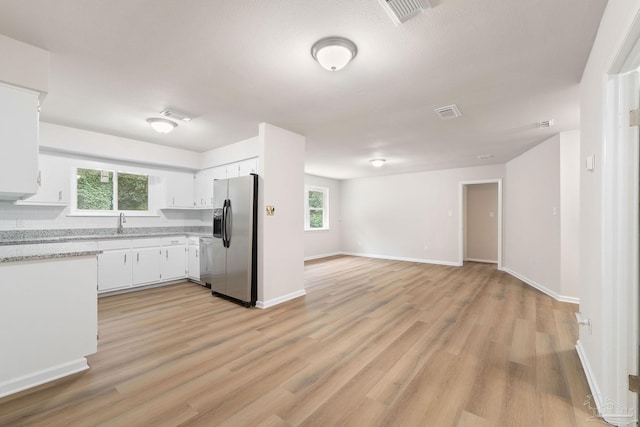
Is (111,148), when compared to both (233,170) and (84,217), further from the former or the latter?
(233,170)

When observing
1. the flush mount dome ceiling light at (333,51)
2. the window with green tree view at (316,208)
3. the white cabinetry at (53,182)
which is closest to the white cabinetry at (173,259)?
the white cabinetry at (53,182)

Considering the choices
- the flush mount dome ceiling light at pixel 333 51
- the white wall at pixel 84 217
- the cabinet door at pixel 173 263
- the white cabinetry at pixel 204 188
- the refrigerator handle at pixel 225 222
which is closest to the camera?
the flush mount dome ceiling light at pixel 333 51

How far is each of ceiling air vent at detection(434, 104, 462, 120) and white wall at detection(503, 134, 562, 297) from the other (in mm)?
2042

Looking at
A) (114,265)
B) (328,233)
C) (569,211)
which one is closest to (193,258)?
(114,265)

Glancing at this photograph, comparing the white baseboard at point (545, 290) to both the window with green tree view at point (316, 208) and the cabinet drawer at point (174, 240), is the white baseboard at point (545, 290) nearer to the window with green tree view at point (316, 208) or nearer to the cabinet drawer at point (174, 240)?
the window with green tree view at point (316, 208)

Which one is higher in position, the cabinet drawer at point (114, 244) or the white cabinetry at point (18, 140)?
the white cabinetry at point (18, 140)

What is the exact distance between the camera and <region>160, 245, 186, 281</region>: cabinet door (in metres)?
4.84

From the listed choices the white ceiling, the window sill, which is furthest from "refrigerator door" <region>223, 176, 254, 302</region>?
the window sill

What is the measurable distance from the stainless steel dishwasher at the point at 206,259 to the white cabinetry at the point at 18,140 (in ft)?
8.29

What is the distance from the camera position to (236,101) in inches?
121

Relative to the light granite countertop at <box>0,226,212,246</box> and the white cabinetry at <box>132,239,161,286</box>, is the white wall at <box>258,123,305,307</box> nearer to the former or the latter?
the light granite countertop at <box>0,226,212,246</box>

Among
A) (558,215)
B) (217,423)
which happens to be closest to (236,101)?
(217,423)

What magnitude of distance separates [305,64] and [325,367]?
8.41ft

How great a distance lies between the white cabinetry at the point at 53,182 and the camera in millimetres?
3928
